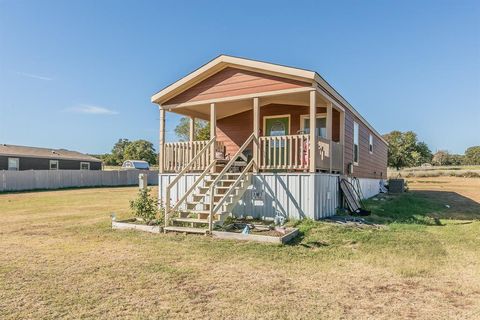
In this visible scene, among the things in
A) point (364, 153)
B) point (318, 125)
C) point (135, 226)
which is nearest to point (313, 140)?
point (318, 125)

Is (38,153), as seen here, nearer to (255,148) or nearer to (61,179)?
(61,179)

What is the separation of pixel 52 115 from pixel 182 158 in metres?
22.1

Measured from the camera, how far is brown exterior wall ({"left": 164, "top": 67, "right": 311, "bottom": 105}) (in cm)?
862

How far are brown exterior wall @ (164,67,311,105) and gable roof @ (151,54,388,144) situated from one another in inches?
5.4

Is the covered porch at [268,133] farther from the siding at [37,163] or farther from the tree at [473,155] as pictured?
the tree at [473,155]

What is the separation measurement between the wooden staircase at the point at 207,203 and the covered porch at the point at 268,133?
49 centimetres

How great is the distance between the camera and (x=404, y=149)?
4378 centimetres

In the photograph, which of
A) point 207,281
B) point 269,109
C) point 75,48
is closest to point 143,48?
point 75,48

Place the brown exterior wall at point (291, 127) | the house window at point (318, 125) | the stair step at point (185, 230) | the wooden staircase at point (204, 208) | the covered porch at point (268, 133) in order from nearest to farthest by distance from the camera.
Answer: the stair step at point (185, 230), the wooden staircase at point (204, 208), the covered porch at point (268, 133), the house window at point (318, 125), the brown exterior wall at point (291, 127)

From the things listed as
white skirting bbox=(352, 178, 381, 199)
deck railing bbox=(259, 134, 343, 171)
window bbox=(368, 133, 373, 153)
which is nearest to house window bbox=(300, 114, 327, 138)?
deck railing bbox=(259, 134, 343, 171)

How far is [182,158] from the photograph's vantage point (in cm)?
1015

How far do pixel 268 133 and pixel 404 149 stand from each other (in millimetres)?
38673

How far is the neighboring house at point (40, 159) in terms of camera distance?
26250 mm

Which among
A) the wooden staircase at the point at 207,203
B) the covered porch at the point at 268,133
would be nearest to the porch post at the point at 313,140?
the covered porch at the point at 268,133
